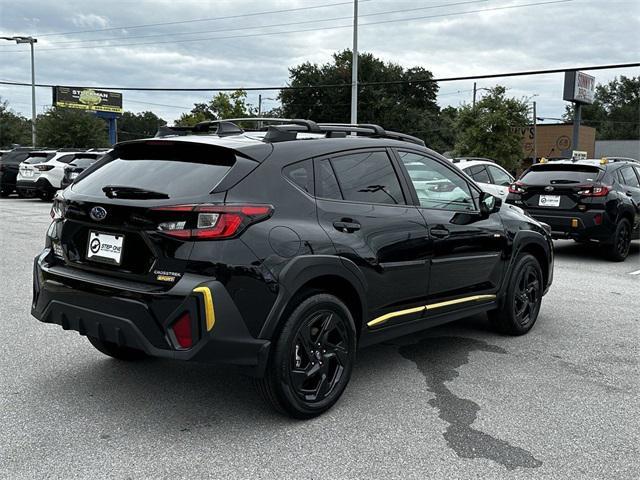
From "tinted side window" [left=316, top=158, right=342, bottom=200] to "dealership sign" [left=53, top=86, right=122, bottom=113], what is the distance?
69.4 metres

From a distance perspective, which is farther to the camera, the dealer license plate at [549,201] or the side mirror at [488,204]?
the dealer license plate at [549,201]

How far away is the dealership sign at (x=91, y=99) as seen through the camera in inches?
2677

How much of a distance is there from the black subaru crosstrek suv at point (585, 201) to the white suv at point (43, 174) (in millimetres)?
14875

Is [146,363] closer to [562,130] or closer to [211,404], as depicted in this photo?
[211,404]

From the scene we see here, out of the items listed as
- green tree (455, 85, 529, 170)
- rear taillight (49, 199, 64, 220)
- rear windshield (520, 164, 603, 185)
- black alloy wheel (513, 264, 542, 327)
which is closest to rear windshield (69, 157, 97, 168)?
rear windshield (520, 164, 603, 185)

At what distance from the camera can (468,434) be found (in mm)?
3457

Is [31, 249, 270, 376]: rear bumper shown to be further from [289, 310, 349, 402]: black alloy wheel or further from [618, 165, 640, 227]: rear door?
[618, 165, 640, 227]: rear door

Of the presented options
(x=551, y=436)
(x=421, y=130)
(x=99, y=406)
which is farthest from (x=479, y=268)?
(x=421, y=130)

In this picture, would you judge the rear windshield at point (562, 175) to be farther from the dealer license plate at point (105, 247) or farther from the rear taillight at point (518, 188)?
the dealer license plate at point (105, 247)

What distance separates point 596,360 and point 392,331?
1813mm

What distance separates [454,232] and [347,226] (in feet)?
3.84

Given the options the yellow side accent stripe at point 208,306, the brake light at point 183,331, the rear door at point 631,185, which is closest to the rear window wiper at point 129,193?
the yellow side accent stripe at point 208,306

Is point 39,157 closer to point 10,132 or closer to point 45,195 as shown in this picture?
point 45,195

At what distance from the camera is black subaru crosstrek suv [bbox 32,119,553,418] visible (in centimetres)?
322
